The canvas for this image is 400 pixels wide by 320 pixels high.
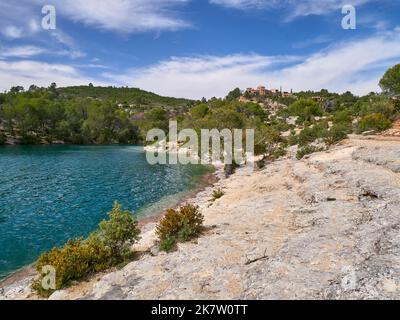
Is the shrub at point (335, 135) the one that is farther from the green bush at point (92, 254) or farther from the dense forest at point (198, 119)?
the green bush at point (92, 254)

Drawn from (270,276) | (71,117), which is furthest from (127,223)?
(71,117)

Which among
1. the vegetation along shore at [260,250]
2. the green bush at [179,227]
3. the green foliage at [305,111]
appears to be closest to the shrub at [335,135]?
the vegetation along shore at [260,250]

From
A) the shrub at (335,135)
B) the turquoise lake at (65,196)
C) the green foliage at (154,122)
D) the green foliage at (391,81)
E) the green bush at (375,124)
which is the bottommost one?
the turquoise lake at (65,196)

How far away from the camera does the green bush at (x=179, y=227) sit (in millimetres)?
16362

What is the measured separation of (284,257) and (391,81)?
8217cm

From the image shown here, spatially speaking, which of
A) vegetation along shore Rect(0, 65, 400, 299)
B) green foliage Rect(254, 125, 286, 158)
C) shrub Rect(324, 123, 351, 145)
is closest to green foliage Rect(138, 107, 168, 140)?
green foliage Rect(254, 125, 286, 158)

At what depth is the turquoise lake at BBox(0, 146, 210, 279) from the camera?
22094 mm

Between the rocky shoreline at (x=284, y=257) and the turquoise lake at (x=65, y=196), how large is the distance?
26.0 ft

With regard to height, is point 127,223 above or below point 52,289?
above

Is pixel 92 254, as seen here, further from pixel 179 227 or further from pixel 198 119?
pixel 198 119
